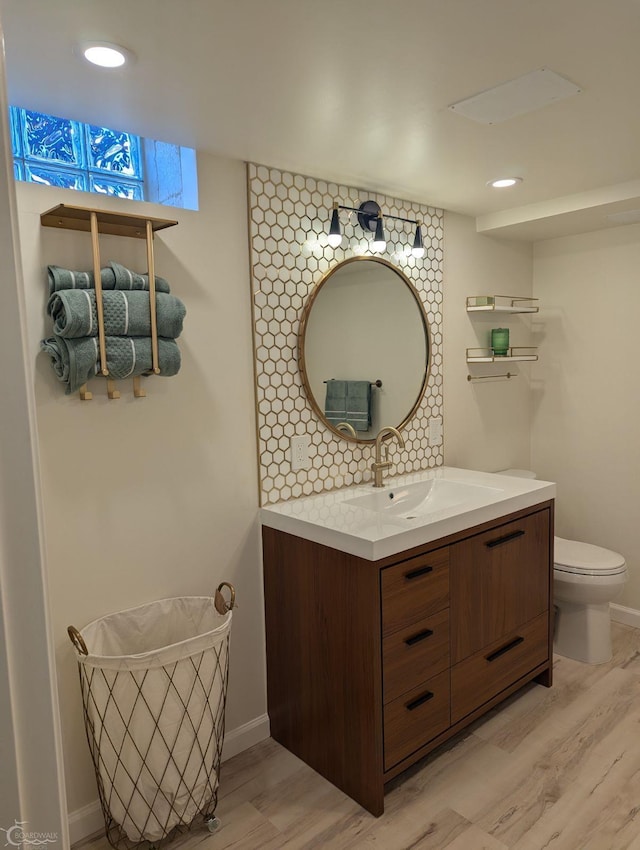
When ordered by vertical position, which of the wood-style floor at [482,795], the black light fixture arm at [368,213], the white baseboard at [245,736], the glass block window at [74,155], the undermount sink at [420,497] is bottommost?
the wood-style floor at [482,795]

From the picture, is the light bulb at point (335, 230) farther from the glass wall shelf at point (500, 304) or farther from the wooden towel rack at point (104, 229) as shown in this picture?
the glass wall shelf at point (500, 304)

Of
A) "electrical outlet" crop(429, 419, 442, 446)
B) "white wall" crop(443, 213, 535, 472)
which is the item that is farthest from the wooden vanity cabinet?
"white wall" crop(443, 213, 535, 472)

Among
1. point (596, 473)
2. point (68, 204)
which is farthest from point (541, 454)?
point (68, 204)

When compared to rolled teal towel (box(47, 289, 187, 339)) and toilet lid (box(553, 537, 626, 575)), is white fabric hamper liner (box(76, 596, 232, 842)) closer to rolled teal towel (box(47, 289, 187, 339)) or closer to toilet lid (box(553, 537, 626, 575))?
rolled teal towel (box(47, 289, 187, 339))

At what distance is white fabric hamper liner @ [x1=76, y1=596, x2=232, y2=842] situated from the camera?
1760 millimetres

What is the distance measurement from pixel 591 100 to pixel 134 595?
215 centimetres

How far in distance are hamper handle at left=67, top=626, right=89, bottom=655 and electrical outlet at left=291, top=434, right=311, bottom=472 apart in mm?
1010

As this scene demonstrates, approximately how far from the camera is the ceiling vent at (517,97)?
64.3 inches

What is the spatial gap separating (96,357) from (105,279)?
25 centimetres

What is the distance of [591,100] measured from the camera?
5.85 ft

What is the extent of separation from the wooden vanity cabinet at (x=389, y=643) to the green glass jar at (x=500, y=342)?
3.34 ft

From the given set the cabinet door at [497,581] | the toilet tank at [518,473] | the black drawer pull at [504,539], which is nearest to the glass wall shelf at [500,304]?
the toilet tank at [518,473]

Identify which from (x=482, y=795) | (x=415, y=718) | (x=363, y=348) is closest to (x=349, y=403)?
(x=363, y=348)

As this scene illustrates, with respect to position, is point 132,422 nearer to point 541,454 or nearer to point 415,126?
point 415,126
